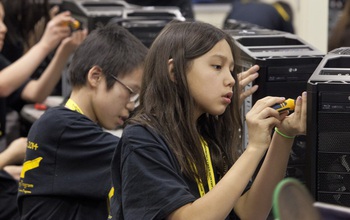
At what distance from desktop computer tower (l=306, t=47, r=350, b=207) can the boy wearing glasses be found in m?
0.80

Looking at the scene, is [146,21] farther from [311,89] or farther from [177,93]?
[311,89]

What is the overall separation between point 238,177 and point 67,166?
0.85 metres

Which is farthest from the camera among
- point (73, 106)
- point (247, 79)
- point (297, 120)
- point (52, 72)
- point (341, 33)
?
point (52, 72)

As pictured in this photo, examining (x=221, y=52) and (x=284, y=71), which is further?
(x=284, y=71)

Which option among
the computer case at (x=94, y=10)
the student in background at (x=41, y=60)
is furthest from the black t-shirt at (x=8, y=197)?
the computer case at (x=94, y=10)

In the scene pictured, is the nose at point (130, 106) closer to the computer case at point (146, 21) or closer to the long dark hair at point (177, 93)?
the long dark hair at point (177, 93)

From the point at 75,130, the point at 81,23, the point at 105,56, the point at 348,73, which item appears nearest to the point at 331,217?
the point at 348,73

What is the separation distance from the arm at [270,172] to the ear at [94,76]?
779 millimetres

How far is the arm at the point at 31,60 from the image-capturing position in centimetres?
402

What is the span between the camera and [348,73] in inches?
85.7

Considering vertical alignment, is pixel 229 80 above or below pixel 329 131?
above

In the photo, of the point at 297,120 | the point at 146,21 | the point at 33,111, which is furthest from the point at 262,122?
the point at 33,111

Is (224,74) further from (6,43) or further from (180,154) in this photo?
(6,43)

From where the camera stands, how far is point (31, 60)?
4.08 meters
